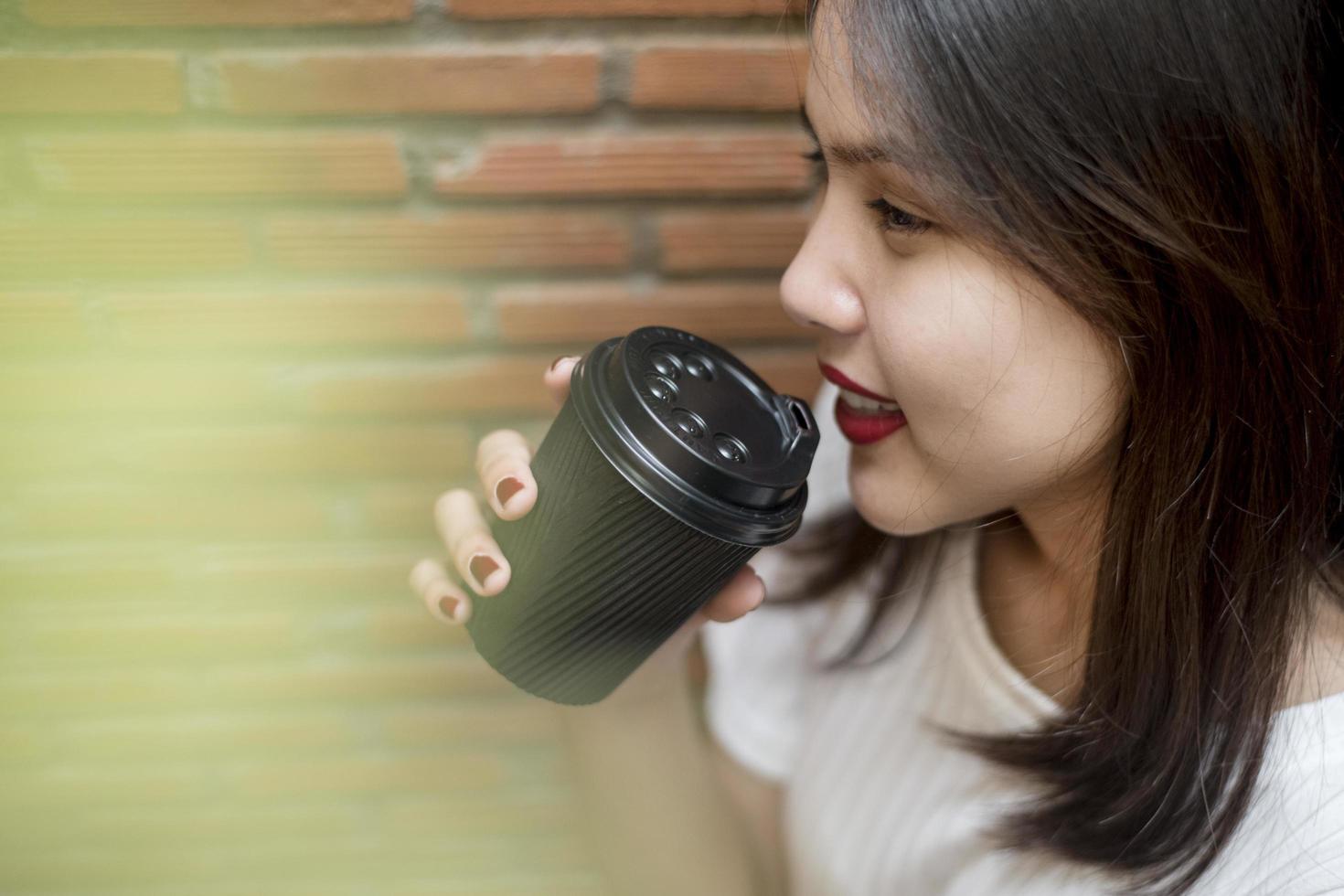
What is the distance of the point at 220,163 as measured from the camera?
0.88 meters

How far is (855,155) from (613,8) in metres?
0.37

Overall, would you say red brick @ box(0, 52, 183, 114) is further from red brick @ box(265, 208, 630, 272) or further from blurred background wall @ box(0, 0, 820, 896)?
red brick @ box(265, 208, 630, 272)

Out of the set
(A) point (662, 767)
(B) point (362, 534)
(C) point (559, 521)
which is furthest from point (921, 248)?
(B) point (362, 534)

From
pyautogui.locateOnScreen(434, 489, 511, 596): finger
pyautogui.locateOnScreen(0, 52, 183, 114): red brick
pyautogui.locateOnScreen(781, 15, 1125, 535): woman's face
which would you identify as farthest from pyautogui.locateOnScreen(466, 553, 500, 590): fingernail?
pyautogui.locateOnScreen(0, 52, 183, 114): red brick

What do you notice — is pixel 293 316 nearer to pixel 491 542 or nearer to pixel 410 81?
pixel 410 81

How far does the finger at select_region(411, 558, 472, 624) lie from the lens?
73cm

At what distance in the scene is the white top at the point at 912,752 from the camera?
27.1 inches

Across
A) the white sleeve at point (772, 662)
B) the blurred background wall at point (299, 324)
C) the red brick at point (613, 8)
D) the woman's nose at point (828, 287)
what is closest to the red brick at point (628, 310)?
the blurred background wall at point (299, 324)

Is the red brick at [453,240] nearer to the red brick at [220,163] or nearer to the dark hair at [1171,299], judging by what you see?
the red brick at [220,163]

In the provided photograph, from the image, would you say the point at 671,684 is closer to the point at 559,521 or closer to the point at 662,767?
the point at 662,767

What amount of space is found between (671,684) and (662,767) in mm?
78

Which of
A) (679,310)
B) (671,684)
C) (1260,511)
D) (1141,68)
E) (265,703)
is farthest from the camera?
(265,703)

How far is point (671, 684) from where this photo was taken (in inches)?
36.6

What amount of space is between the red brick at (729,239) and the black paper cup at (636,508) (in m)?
0.32
